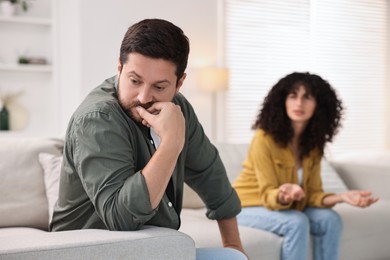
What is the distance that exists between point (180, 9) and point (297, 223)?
9.86 feet

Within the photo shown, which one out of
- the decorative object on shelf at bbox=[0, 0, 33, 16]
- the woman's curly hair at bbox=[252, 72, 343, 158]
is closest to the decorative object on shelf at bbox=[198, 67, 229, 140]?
the decorative object on shelf at bbox=[0, 0, 33, 16]

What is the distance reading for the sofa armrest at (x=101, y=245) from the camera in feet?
4.89

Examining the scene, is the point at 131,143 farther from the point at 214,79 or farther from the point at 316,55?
the point at 316,55

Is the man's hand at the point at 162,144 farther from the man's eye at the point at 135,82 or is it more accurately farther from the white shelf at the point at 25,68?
the white shelf at the point at 25,68

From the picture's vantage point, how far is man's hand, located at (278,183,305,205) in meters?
2.90

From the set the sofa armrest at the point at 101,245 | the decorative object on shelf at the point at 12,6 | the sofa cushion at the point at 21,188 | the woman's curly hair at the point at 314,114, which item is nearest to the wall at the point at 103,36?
the decorative object on shelf at the point at 12,6

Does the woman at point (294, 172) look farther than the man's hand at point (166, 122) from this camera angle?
Yes

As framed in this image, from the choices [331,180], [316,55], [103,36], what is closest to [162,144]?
[331,180]

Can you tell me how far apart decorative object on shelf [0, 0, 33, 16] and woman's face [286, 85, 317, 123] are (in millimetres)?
2797

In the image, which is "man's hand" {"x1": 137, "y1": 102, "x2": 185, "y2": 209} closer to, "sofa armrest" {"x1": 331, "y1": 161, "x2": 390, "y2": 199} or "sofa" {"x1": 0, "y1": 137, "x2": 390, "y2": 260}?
"sofa" {"x1": 0, "y1": 137, "x2": 390, "y2": 260}

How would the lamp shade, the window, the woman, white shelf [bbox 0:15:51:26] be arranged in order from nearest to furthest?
the woman
white shelf [bbox 0:15:51:26]
the lamp shade
the window

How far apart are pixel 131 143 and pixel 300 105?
1.69 meters

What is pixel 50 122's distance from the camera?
5.62 metres

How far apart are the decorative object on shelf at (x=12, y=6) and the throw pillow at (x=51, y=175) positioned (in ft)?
9.00
